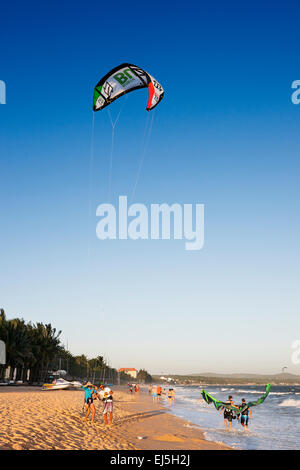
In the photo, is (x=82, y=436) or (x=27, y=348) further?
(x=27, y=348)

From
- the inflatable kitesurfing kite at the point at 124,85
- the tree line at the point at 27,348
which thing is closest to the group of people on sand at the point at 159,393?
the tree line at the point at 27,348

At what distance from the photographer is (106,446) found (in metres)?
9.70

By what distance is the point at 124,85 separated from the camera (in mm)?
15555

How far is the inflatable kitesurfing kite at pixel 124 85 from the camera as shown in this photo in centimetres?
1459

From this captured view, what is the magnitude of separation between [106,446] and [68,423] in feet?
12.1

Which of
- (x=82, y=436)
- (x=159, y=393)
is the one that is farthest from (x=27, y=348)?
(x=82, y=436)

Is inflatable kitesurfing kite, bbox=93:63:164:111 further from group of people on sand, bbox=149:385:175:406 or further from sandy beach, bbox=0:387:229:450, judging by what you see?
group of people on sand, bbox=149:385:175:406

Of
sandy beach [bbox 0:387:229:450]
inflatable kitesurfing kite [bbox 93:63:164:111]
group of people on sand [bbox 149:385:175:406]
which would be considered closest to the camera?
sandy beach [bbox 0:387:229:450]

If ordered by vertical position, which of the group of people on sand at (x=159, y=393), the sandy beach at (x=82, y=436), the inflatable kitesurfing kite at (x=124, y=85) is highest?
the inflatable kitesurfing kite at (x=124, y=85)

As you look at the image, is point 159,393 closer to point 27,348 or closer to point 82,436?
point 27,348

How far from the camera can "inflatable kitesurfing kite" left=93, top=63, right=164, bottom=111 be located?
47.9 ft

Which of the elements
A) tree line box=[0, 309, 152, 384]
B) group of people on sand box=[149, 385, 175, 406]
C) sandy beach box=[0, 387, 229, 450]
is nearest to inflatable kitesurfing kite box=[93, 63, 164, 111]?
sandy beach box=[0, 387, 229, 450]

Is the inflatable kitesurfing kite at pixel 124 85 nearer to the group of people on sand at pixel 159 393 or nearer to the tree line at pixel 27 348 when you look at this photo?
the group of people on sand at pixel 159 393
